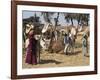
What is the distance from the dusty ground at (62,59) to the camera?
6.49 ft

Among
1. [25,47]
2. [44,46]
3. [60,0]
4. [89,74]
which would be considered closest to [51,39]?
[44,46]

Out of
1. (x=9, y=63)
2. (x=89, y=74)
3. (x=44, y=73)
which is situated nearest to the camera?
(x=9, y=63)

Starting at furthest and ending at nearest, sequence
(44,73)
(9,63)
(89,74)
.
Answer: (89,74) < (44,73) < (9,63)

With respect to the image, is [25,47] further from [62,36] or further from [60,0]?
[60,0]

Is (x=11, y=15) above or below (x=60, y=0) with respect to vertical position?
below

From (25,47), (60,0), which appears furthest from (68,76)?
(60,0)

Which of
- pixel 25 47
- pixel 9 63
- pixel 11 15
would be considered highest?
pixel 11 15

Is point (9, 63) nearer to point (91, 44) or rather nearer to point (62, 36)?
point (62, 36)

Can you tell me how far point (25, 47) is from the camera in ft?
6.31

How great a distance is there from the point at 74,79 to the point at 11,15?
875 millimetres

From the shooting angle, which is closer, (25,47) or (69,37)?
(25,47)

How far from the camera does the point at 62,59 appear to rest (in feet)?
6.71

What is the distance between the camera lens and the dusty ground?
6.49ft

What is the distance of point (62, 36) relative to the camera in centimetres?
205
